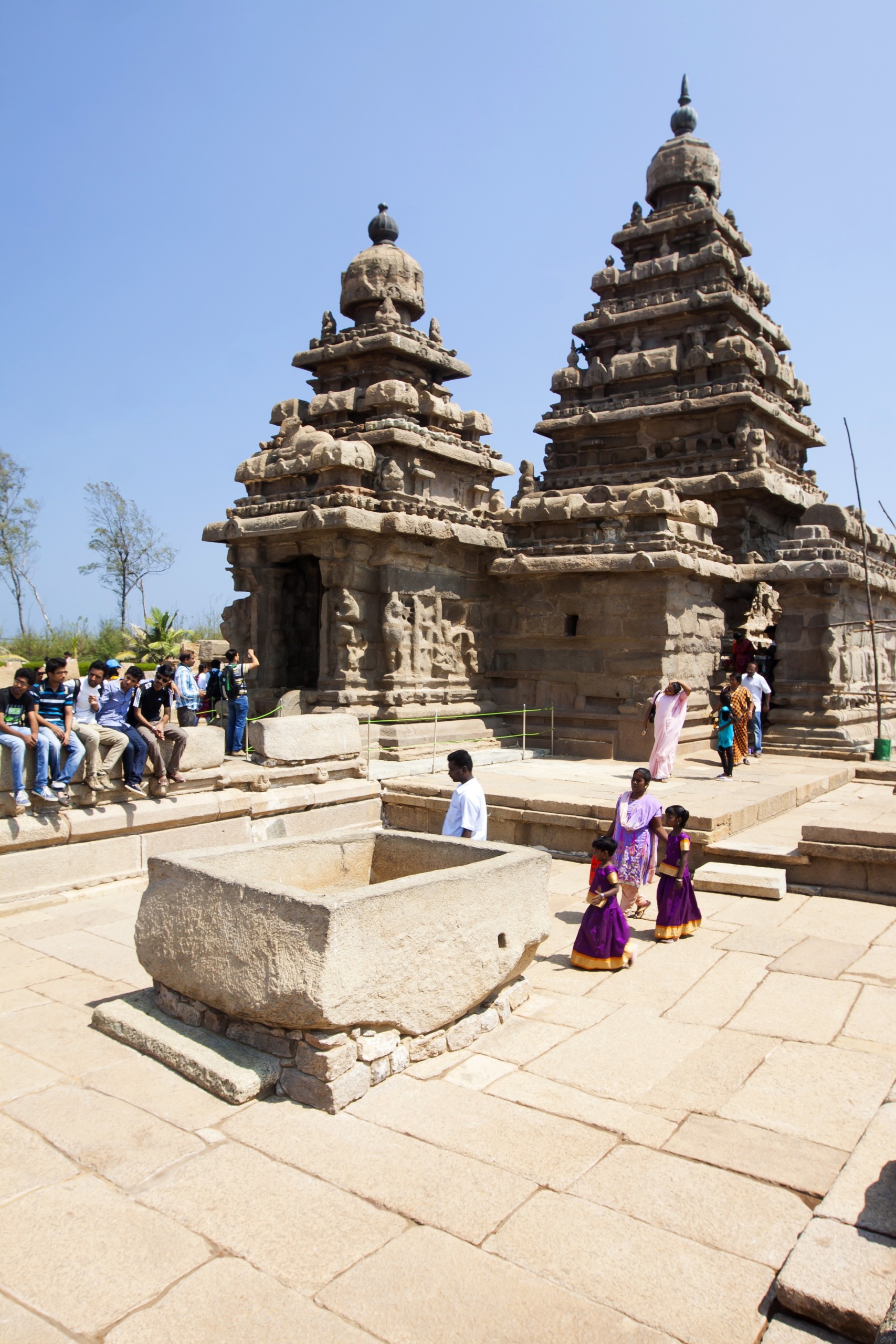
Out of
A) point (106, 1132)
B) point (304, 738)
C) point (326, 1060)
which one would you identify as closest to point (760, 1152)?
point (326, 1060)

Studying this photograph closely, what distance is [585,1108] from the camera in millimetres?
3527

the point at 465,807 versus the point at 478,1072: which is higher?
the point at 465,807

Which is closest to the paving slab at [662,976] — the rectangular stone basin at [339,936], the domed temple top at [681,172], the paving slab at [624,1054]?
the paving slab at [624,1054]

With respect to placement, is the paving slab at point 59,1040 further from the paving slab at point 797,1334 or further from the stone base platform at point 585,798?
the stone base platform at point 585,798

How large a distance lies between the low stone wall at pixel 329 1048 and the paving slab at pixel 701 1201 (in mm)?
1004

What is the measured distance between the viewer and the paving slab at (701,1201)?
2709mm

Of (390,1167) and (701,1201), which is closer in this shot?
(701,1201)

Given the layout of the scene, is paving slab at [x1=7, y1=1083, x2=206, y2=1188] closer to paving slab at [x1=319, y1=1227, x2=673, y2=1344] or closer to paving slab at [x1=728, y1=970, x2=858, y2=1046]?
paving slab at [x1=319, y1=1227, x2=673, y2=1344]

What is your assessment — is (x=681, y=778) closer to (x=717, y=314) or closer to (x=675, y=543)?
(x=675, y=543)

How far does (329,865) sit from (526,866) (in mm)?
1134

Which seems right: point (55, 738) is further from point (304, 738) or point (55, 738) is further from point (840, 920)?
point (840, 920)

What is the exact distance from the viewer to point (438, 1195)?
9.55 feet

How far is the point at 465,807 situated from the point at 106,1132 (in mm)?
2605

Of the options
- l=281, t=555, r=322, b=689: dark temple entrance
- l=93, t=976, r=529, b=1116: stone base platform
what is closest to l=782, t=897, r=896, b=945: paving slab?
l=93, t=976, r=529, b=1116: stone base platform
